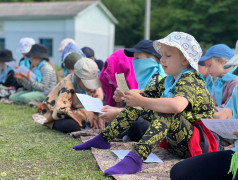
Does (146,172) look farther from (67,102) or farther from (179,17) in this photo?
(179,17)

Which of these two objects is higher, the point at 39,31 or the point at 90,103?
the point at 90,103

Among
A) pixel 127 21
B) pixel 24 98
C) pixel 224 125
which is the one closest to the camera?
pixel 224 125

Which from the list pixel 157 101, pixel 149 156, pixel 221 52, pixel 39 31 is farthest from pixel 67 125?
pixel 39 31

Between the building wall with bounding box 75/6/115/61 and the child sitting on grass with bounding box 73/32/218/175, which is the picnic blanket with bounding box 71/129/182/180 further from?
the building wall with bounding box 75/6/115/61

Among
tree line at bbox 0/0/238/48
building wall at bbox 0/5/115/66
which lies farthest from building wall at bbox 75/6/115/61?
tree line at bbox 0/0/238/48

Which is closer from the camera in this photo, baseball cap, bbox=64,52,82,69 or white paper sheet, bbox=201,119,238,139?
white paper sheet, bbox=201,119,238,139

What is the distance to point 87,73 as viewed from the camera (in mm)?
4105

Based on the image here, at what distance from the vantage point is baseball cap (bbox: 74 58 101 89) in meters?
4.10

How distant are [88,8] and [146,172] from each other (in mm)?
23003

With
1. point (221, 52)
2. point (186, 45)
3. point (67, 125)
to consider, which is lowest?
point (67, 125)

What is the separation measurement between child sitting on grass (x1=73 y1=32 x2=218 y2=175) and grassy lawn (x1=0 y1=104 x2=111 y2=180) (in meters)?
0.31

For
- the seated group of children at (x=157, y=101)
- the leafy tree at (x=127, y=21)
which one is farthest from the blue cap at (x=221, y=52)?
the leafy tree at (x=127, y=21)

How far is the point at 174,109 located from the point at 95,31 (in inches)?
965

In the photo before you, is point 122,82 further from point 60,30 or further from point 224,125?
point 60,30
